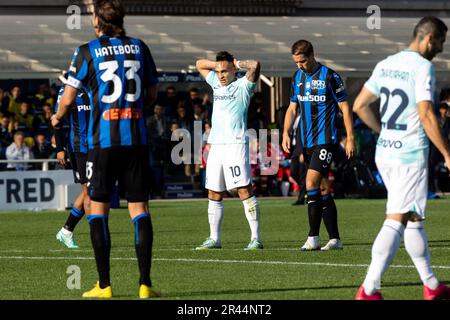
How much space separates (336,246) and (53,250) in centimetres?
320

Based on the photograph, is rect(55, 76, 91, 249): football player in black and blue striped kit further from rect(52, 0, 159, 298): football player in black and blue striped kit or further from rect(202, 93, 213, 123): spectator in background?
rect(202, 93, 213, 123): spectator in background

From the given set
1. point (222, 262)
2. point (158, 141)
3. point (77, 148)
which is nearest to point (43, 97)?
point (158, 141)

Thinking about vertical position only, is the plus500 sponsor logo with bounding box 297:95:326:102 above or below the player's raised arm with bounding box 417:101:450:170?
below

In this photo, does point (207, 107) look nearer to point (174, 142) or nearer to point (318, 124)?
point (174, 142)

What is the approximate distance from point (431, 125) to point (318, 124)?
559 centimetres

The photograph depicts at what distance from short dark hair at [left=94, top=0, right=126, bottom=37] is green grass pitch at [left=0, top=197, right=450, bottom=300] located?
6.61ft

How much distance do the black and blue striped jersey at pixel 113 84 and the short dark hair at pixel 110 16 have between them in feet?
0.22

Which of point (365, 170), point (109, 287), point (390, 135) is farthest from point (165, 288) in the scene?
point (365, 170)

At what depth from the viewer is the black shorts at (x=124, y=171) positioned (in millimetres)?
10102

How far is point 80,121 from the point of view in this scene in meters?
15.0

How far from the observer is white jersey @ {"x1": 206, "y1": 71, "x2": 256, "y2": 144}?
49.2 feet

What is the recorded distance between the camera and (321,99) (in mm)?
14867

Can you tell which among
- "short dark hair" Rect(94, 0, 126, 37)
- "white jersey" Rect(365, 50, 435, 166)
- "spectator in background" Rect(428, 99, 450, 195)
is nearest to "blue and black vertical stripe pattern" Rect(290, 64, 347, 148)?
"short dark hair" Rect(94, 0, 126, 37)
